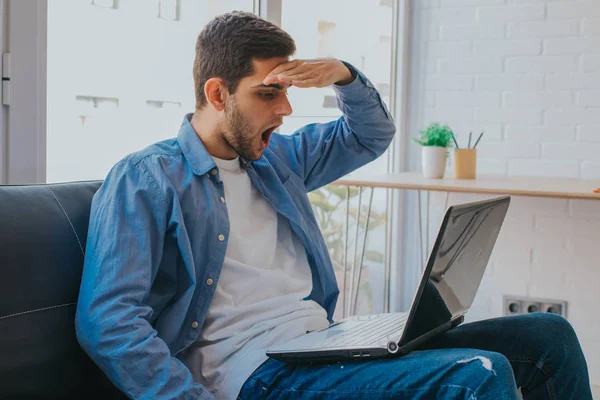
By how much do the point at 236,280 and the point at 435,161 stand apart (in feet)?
4.80

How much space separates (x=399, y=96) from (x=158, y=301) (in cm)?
208

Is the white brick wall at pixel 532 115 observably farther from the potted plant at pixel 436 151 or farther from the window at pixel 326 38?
the window at pixel 326 38

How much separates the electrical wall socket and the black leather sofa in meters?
2.05

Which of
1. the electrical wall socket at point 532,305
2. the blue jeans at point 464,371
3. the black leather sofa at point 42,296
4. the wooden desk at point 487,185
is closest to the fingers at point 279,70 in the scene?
the black leather sofa at point 42,296

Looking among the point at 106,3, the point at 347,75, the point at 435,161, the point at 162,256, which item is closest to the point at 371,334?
the point at 162,256

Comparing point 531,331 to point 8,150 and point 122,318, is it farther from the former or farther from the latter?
point 8,150

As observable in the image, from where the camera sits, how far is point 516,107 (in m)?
3.04

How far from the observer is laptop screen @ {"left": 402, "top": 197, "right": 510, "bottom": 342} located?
1.23 meters

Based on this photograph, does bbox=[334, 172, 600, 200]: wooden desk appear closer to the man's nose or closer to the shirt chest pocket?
the shirt chest pocket

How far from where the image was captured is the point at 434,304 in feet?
4.30

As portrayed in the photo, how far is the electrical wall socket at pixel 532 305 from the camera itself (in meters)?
2.98

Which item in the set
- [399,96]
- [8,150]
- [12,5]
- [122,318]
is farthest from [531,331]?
[399,96]

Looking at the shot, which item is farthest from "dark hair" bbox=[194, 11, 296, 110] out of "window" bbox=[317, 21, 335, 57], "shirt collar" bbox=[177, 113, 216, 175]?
"window" bbox=[317, 21, 335, 57]

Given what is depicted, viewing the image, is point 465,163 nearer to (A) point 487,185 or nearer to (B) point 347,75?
(A) point 487,185
